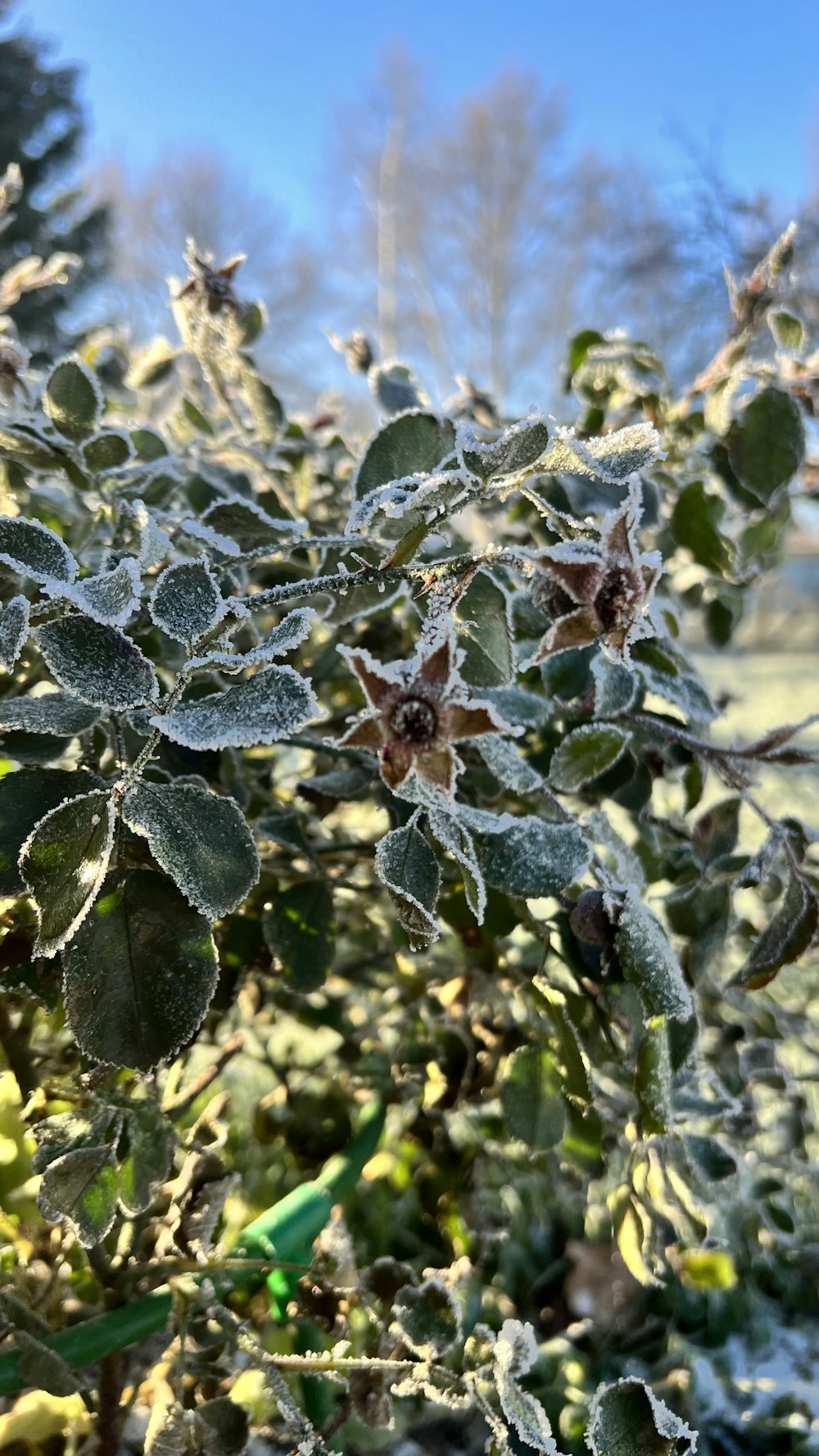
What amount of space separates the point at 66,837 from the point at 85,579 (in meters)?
0.07

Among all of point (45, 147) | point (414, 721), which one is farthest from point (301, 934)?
point (45, 147)

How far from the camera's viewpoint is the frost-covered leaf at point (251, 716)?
Answer: 0.24 m

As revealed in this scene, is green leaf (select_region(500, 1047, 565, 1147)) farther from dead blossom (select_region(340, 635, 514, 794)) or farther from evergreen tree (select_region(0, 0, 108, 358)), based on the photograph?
evergreen tree (select_region(0, 0, 108, 358))

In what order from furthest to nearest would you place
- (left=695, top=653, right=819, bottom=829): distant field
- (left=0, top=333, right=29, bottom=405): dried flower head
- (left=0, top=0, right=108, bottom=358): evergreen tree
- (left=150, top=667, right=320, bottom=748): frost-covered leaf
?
1. (left=0, top=0, right=108, bottom=358): evergreen tree
2. (left=695, top=653, right=819, bottom=829): distant field
3. (left=0, top=333, right=29, bottom=405): dried flower head
4. (left=150, top=667, right=320, bottom=748): frost-covered leaf

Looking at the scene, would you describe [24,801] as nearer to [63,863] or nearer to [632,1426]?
[63,863]

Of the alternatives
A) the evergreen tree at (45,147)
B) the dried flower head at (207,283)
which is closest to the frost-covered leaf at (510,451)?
the dried flower head at (207,283)

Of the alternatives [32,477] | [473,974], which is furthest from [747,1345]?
[32,477]

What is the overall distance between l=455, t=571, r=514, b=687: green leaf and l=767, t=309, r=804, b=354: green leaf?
30 cm

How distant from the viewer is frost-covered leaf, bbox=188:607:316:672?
0.25 meters

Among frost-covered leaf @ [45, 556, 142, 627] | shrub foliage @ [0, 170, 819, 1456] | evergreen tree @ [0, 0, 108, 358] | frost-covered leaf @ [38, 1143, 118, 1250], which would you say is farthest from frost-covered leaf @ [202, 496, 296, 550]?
evergreen tree @ [0, 0, 108, 358]

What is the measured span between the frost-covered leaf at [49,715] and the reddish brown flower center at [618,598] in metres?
0.16

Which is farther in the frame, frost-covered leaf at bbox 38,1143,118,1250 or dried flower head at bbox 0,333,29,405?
dried flower head at bbox 0,333,29,405

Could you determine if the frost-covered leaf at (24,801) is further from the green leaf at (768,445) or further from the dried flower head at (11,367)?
the green leaf at (768,445)

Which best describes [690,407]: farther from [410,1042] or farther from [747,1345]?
[747,1345]
